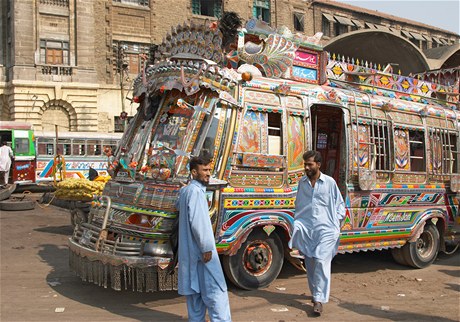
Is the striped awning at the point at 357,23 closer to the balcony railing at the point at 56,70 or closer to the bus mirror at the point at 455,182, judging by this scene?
the balcony railing at the point at 56,70

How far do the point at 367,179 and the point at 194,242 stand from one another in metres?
3.61

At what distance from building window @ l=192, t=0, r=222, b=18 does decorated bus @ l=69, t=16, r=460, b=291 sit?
82.6ft

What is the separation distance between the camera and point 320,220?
555 centimetres

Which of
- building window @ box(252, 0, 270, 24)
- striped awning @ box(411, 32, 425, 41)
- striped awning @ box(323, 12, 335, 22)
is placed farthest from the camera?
striped awning @ box(411, 32, 425, 41)

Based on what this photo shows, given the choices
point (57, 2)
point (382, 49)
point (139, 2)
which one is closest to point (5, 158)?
point (57, 2)

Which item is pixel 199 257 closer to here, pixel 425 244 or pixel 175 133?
pixel 175 133

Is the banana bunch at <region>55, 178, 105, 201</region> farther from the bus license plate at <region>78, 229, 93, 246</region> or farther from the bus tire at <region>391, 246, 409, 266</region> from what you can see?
the bus tire at <region>391, 246, 409, 266</region>

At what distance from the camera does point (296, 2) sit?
34625 mm

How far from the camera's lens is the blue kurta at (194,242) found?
4438mm

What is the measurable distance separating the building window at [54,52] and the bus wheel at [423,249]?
77.2 feet

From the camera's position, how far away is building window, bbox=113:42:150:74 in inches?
1129

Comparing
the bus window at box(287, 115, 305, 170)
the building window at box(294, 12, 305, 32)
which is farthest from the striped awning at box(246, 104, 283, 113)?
the building window at box(294, 12, 305, 32)

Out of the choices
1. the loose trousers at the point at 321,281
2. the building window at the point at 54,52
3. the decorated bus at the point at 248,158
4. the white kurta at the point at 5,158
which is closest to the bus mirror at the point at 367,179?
the decorated bus at the point at 248,158

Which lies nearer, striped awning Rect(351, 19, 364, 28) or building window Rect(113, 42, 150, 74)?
building window Rect(113, 42, 150, 74)
